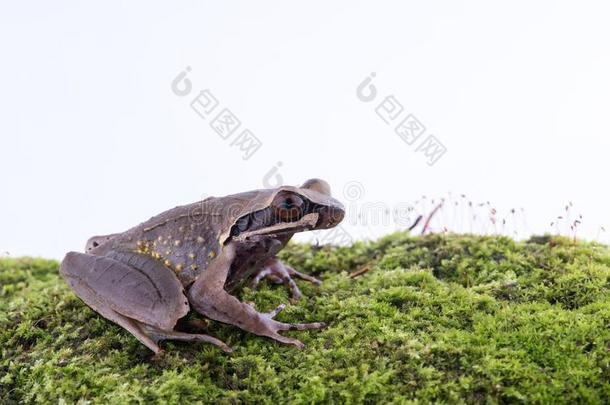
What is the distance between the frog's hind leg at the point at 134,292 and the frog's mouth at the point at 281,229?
631mm

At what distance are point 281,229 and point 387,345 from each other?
3.80 feet

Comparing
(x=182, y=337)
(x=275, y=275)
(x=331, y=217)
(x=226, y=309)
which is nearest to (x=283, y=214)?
(x=331, y=217)

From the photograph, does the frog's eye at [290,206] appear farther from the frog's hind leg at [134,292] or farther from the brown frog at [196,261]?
the frog's hind leg at [134,292]

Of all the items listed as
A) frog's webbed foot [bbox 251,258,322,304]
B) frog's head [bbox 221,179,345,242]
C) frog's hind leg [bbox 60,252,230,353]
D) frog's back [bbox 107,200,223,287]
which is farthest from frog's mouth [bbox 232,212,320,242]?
frog's webbed foot [bbox 251,258,322,304]

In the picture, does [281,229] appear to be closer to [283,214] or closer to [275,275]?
[283,214]

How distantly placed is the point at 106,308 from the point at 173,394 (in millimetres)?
1025

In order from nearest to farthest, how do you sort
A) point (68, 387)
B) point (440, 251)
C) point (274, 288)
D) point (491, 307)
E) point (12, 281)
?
point (68, 387) → point (491, 307) → point (274, 288) → point (440, 251) → point (12, 281)

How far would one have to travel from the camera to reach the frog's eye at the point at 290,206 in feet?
13.6

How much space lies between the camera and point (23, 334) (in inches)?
175

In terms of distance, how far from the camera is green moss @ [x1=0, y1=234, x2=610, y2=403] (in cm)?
343

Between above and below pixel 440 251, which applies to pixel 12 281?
below

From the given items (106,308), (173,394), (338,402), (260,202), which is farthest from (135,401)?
(260,202)

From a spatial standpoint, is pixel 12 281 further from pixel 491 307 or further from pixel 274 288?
pixel 491 307

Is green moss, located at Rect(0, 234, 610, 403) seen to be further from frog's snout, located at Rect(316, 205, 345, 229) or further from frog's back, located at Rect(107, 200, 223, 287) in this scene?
frog's snout, located at Rect(316, 205, 345, 229)
